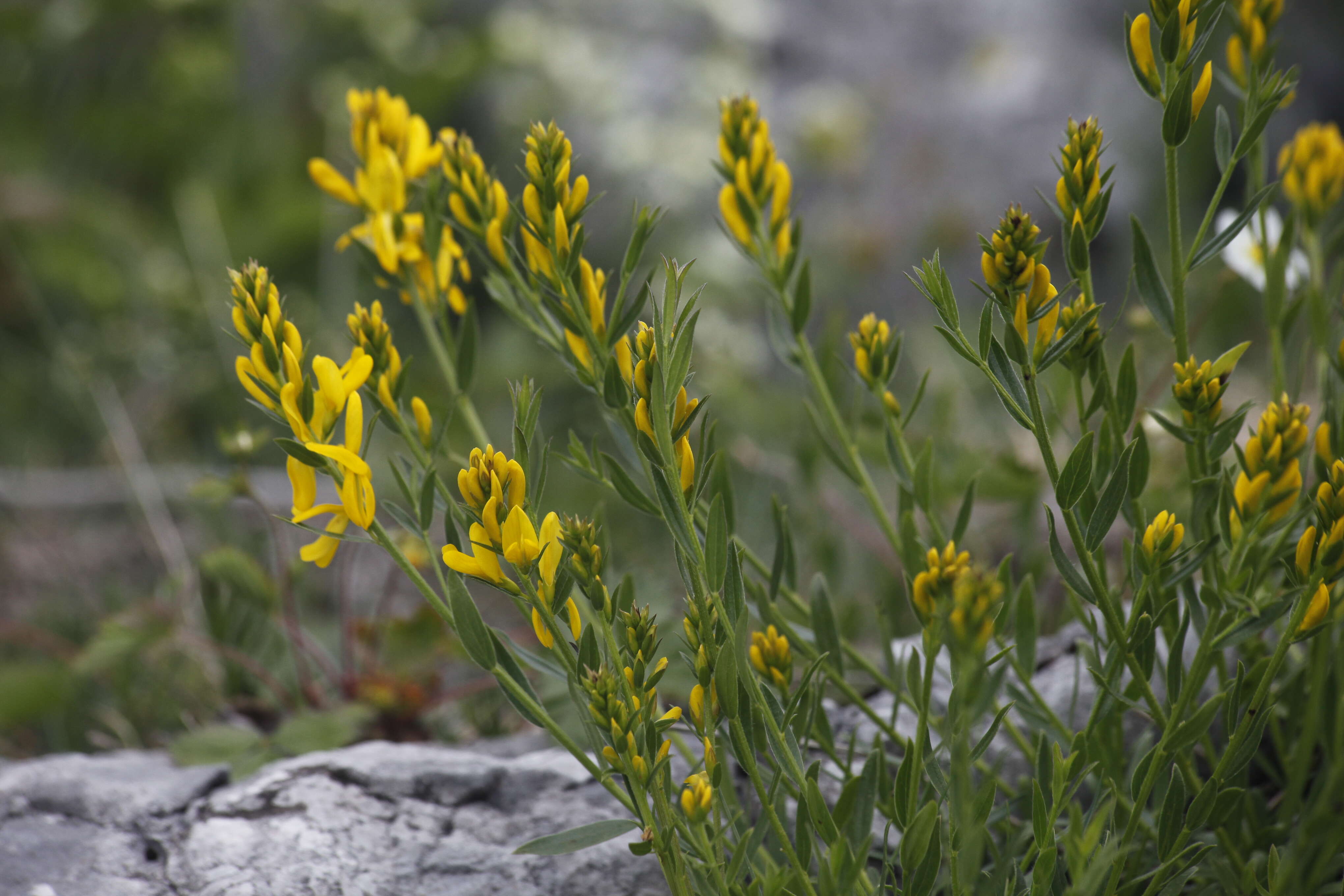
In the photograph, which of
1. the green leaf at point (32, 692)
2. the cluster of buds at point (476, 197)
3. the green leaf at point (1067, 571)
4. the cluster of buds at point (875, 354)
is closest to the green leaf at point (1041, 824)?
the green leaf at point (1067, 571)

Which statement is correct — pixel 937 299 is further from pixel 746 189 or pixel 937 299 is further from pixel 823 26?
pixel 823 26

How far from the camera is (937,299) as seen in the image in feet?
2.05

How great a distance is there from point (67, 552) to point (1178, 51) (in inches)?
88.0

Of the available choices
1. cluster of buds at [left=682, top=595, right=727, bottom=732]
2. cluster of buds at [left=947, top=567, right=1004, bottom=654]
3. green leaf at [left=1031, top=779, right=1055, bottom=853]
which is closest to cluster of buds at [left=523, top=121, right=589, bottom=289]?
cluster of buds at [left=682, top=595, right=727, bottom=732]

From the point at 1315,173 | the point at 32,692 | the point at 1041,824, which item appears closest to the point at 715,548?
the point at 1041,824

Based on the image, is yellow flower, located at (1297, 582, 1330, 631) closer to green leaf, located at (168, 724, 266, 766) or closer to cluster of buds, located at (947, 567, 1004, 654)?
cluster of buds, located at (947, 567, 1004, 654)

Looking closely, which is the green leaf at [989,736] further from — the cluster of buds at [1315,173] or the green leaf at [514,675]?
the cluster of buds at [1315,173]

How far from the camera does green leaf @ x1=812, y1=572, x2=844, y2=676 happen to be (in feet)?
2.57

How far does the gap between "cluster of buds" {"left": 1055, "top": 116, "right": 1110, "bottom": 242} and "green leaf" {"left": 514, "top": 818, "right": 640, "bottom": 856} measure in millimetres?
483

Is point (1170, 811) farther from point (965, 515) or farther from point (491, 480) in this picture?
point (491, 480)

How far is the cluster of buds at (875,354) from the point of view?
781 mm

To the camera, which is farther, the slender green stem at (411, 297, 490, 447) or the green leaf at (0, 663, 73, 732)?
the green leaf at (0, 663, 73, 732)

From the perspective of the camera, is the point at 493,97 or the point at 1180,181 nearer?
the point at 1180,181

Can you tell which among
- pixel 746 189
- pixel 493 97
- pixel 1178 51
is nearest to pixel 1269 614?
pixel 1178 51
